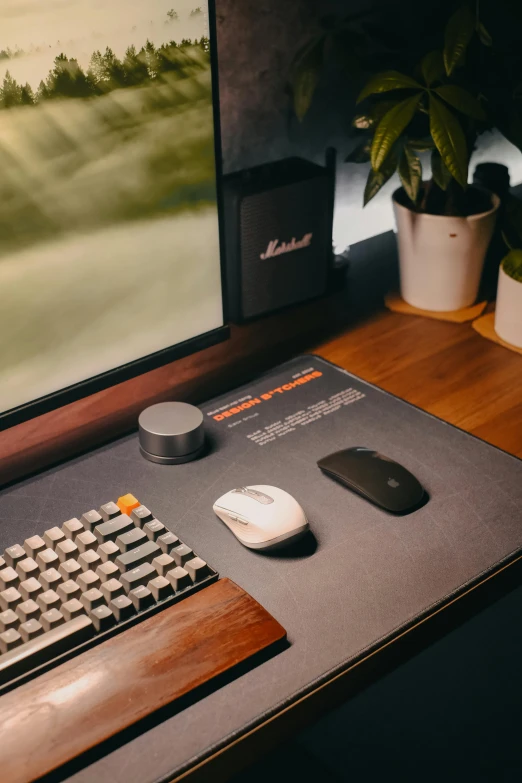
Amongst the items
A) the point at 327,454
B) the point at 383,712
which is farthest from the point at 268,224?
the point at 383,712

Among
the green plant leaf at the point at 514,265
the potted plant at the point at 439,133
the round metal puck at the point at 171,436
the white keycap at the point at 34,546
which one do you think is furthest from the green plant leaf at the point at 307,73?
the white keycap at the point at 34,546

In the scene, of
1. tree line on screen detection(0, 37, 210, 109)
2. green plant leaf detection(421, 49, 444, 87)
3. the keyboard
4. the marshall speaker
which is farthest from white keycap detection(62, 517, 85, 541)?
green plant leaf detection(421, 49, 444, 87)

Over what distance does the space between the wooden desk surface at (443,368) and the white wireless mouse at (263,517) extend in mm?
279

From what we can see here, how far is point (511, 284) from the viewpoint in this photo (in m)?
1.09

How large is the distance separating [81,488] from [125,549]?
0.14 meters

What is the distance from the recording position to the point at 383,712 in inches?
51.1

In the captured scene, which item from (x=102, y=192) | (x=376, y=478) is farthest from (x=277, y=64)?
(x=376, y=478)

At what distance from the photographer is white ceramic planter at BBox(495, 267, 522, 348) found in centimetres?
109

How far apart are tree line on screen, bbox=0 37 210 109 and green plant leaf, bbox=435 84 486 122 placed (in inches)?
13.3

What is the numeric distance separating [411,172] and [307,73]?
0.72 feet

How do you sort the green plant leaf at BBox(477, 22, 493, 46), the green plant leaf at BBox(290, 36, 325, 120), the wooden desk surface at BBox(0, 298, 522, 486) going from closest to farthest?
the wooden desk surface at BBox(0, 298, 522, 486) < the green plant leaf at BBox(477, 22, 493, 46) < the green plant leaf at BBox(290, 36, 325, 120)

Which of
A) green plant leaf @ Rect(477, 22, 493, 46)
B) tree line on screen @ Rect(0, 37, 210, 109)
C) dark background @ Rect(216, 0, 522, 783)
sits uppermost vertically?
tree line on screen @ Rect(0, 37, 210, 109)

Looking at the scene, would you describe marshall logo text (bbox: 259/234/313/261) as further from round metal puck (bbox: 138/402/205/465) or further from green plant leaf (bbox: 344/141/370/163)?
round metal puck (bbox: 138/402/205/465)

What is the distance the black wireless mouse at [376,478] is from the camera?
82cm
